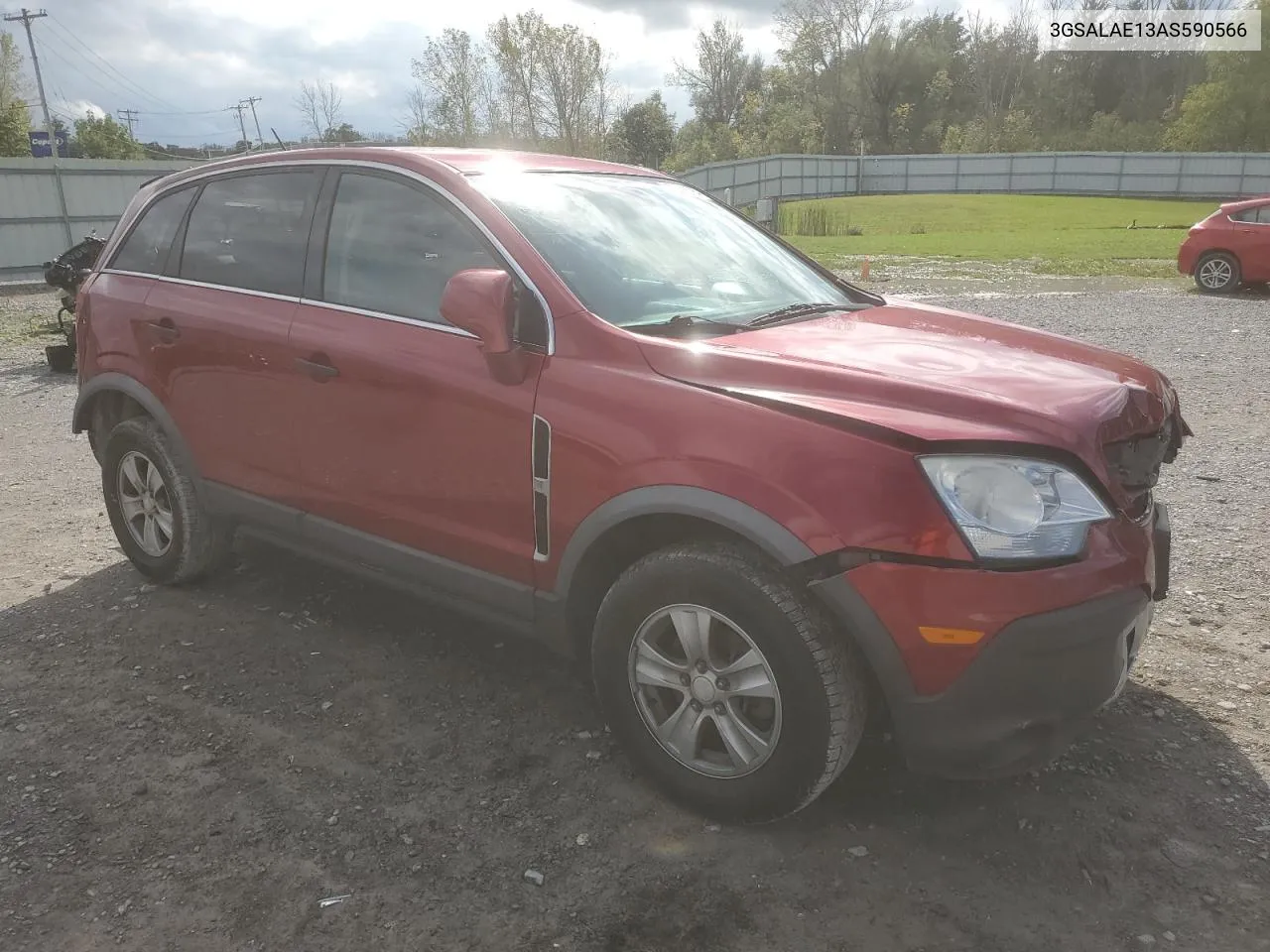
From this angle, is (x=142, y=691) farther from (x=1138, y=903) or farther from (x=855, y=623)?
(x=1138, y=903)

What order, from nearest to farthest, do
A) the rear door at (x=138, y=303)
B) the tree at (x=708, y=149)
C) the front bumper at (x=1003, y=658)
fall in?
the front bumper at (x=1003, y=658) → the rear door at (x=138, y=303) → the tree at (x=708, y=149)

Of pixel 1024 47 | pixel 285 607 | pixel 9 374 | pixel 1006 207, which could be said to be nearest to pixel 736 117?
pixel 1024 47

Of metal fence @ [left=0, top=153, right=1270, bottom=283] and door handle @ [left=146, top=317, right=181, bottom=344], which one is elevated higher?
metal fence @ [left=0, top=153, right=1270, bottom=283]

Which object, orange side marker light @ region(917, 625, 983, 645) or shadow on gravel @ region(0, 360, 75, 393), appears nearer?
orange side marker light @ region(917, 625, 983, 645)

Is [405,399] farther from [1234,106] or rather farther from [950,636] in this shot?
[1234,106]

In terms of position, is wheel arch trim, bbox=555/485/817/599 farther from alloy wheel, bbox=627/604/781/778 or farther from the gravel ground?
the gravel ground

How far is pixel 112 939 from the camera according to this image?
7.75 ft

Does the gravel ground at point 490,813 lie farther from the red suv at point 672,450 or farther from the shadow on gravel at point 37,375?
the shadow on gravel at point 37,375

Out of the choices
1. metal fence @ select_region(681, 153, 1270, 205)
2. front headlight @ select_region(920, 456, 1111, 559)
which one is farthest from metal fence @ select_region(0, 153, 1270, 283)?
front headlight @ select_region(920, 456, 1111, 559)

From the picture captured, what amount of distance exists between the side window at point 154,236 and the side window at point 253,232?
0.13 m

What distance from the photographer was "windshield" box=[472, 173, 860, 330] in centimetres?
307

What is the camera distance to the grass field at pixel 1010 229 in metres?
22.5

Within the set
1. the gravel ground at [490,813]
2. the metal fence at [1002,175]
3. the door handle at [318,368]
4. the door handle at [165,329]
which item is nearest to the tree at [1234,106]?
the metal fence at [1002,175]

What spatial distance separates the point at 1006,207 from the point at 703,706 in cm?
4366
